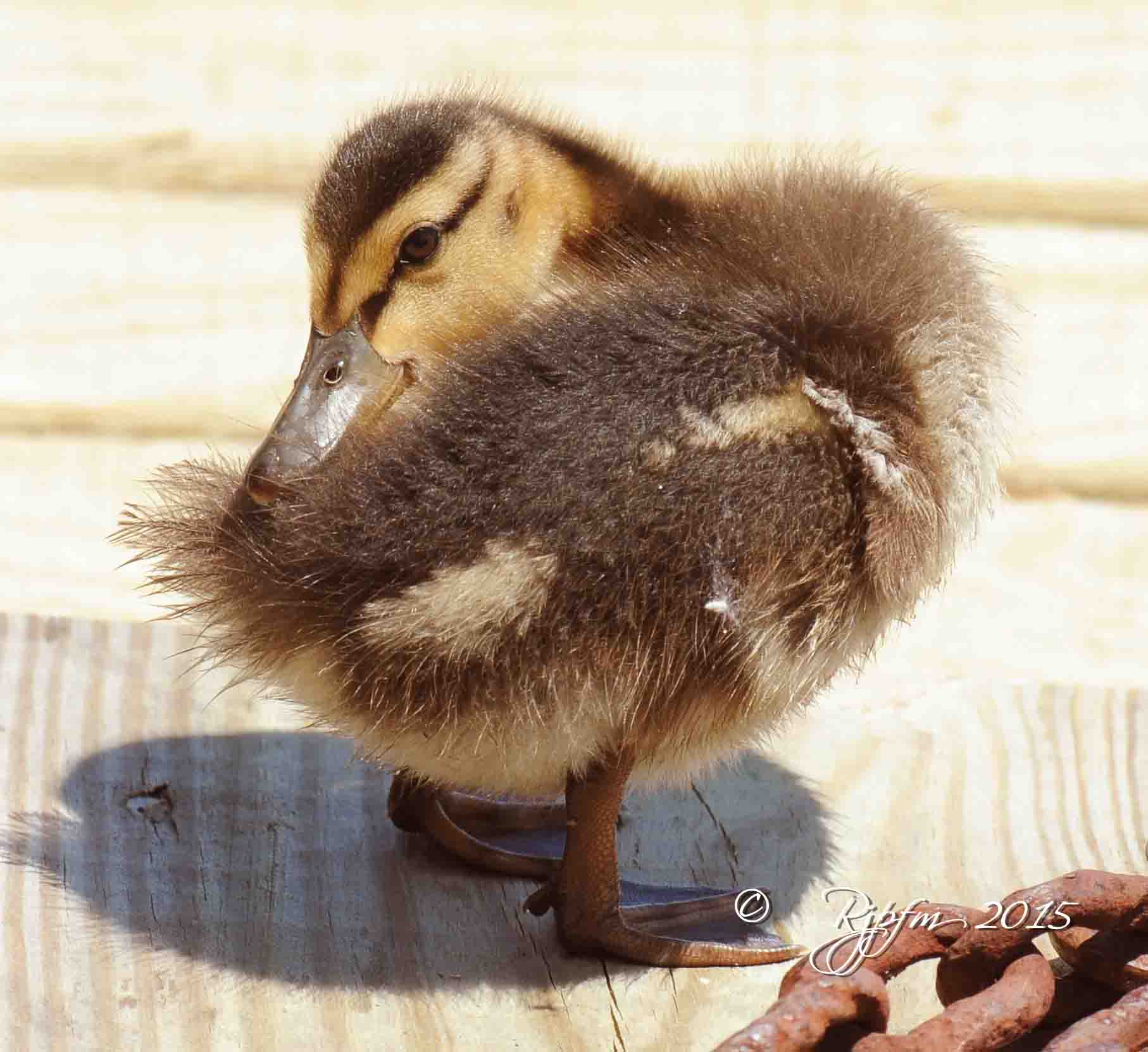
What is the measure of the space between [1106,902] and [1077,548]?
4.30 feet

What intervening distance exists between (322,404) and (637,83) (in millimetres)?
1959

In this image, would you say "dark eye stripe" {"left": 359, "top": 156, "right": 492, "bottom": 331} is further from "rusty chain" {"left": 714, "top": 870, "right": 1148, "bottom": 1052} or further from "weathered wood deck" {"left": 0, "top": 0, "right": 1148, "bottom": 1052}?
"rusty chain" {"left": 714, "top": 870, "right": 1148, "bottom": 1052}

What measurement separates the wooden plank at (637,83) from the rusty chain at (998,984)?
188 centimetres

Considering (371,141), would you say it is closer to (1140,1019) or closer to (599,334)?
(599,334)

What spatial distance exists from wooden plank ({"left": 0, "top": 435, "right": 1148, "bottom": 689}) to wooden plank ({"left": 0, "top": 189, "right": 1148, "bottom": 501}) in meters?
0.05

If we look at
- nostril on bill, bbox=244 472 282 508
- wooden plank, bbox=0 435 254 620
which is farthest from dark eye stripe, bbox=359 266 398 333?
wooden plank, bbox=0 435 254 620

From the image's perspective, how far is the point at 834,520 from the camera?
4.33 ft

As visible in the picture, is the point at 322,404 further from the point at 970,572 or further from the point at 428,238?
the point at 970,572

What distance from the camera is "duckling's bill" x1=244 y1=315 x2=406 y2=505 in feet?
4.41

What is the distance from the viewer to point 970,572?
8.34 ft

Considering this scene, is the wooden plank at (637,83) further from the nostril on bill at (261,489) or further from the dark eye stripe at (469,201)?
the nostril on bill at (261,489)

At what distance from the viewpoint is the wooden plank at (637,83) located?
3.02m

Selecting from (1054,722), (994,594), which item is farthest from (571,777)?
(994,594)
